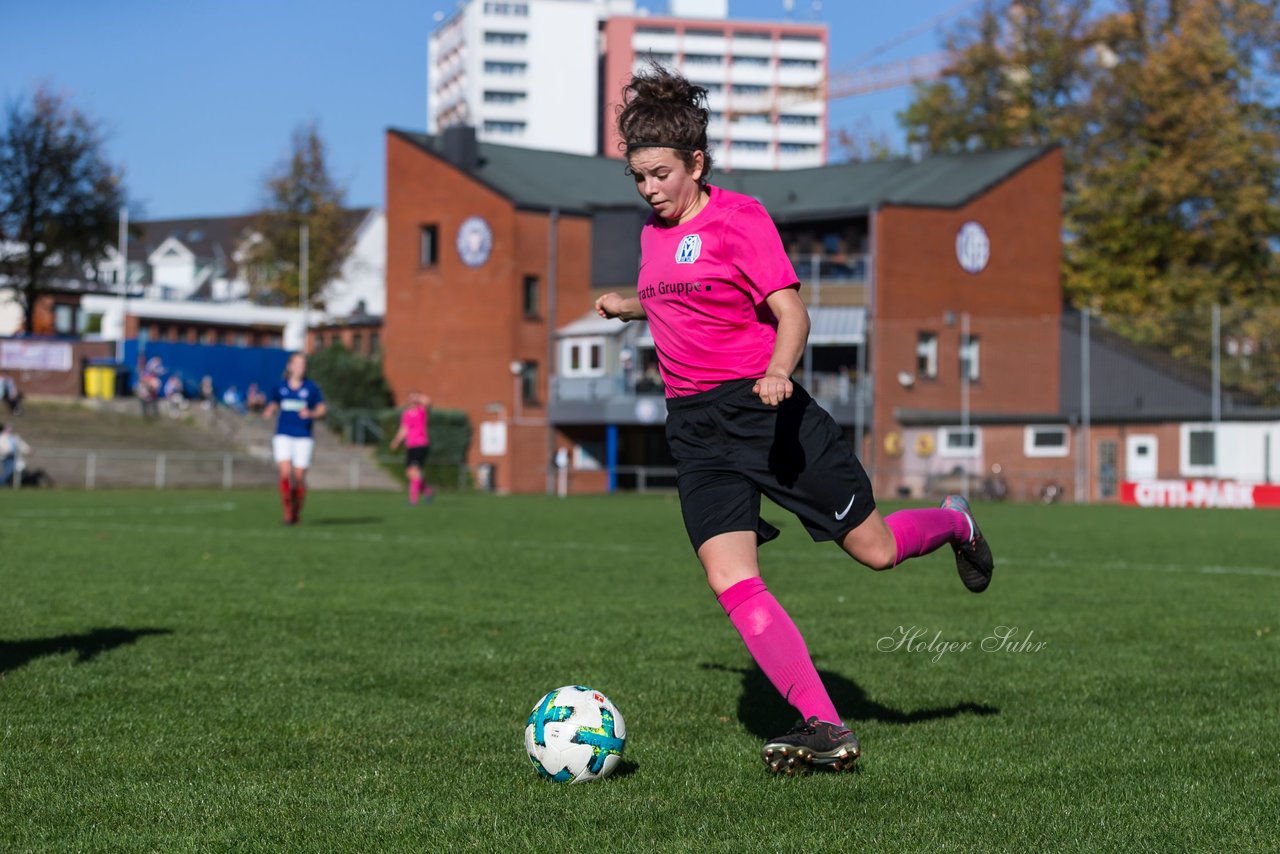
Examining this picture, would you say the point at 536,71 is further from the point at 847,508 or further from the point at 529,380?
the point at 847,508

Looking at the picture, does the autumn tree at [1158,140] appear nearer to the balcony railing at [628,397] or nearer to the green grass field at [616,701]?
the balcony railing at [628,397]

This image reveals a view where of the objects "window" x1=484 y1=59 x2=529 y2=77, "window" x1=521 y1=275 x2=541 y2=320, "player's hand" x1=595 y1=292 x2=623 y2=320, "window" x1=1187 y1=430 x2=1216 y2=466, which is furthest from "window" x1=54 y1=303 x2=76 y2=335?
"player's hand" x1=595 y1=292 x2=623 y2=320

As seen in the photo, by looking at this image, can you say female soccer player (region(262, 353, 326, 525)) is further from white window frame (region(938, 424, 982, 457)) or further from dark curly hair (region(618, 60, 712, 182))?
white window frame (region(938, 424, 982, 457))

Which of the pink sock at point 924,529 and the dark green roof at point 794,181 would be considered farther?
the dark green roof at point 794,181

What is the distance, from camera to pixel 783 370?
15.9 ft

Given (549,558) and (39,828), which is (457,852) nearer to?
(39,828)

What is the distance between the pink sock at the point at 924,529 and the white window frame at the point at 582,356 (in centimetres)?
4623

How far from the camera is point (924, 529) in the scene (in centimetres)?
576

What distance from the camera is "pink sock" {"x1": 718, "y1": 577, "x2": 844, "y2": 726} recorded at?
5070 mm

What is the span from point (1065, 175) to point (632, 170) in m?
52.9

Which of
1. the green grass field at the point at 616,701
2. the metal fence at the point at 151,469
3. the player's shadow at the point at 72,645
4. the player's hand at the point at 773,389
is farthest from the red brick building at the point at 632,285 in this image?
the player's hand at the point at 773,389

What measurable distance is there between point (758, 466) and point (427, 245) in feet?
173

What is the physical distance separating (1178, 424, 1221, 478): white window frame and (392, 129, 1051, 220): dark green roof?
14.6 meters

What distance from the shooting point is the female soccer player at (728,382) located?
5.23 metres
